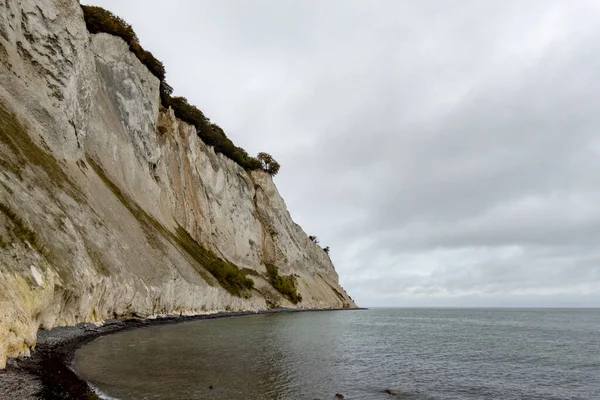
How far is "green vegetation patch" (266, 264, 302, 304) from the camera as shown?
84.3 m

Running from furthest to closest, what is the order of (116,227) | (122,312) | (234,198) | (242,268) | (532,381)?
(234,198)
(242,268)
(116,227)
(122,312)
(532,381)

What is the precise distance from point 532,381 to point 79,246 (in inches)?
1175

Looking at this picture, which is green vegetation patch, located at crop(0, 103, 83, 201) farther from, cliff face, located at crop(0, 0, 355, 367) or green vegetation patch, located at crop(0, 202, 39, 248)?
green vegetation patch, located at crop(0, 202, 39, 248)

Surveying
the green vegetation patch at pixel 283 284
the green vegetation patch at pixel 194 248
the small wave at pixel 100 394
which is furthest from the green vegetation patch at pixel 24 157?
the green vegetation patch at pixel 283 284

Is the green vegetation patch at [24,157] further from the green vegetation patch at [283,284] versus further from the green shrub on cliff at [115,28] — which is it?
the green vegetation patch at [283,284]

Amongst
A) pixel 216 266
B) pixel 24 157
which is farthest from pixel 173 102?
pixel 24 157

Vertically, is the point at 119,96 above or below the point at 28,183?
above

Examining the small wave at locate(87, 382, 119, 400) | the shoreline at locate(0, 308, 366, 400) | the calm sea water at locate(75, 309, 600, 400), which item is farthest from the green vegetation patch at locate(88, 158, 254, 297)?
the small wave at locate(87, 382, 119, 400)

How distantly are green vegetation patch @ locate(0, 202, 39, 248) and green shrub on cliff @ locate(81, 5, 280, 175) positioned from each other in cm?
4704

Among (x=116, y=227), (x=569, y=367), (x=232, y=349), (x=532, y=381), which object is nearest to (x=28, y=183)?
(x=116, y=227)

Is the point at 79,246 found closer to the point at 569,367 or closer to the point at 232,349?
the point at 232,349

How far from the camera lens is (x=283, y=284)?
8519cm

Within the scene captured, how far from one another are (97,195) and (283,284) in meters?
52.4

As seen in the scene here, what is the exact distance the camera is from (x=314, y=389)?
60.1 feet
